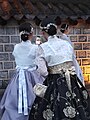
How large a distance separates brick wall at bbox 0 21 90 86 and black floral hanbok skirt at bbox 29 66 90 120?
3206 millimetres

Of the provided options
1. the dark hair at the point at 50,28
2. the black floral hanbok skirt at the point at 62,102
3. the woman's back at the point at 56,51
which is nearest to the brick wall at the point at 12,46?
the dark hair at the point at 50,28

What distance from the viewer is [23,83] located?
20.0 ft

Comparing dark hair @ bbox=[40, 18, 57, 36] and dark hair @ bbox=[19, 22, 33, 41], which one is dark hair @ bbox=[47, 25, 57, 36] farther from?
dark hair @ bbox=[19, 22, 33, 41]

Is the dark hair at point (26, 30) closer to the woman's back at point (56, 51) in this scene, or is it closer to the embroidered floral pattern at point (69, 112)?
the woman's back at point (56, 51)

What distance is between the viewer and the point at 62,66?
5008 millimetres

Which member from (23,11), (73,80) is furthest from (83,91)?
(23,11)

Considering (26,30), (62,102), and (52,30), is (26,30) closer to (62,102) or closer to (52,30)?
(52,30)

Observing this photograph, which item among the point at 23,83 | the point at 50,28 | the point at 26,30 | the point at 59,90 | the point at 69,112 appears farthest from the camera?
the point at 23,83

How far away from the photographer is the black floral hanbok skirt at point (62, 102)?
4828mm

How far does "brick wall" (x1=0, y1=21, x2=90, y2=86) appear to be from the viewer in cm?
816

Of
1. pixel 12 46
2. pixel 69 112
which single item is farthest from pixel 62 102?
pixel 12 46

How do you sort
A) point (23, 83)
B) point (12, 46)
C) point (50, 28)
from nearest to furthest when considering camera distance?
point (50, 28) < point (23, 83) < point (12, 46)

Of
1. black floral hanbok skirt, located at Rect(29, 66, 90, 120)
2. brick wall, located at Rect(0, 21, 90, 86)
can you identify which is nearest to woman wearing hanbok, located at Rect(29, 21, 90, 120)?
black floral hanbok skirt, located at Rect(29, 66, 90, 120)

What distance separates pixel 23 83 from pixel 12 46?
225 cm
